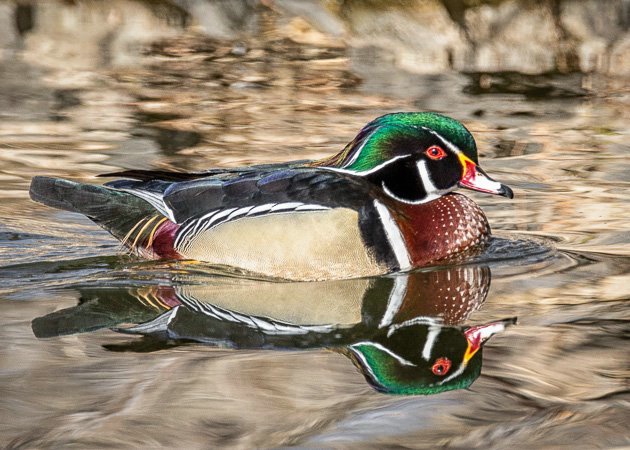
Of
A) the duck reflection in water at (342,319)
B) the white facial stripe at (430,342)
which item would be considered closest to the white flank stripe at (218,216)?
the duck reflection in water at (342,319)

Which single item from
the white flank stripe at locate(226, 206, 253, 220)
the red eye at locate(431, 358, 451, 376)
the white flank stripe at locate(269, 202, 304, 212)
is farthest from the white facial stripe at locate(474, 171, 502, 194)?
the red eye at locate(431, 358, 451, 376)

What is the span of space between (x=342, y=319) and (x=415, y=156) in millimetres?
1266

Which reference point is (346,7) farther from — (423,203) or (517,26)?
(423,203)

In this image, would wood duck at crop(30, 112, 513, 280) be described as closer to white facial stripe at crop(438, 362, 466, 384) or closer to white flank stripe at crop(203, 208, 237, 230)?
white flank stripe at crop(203, 208, 237, 230)

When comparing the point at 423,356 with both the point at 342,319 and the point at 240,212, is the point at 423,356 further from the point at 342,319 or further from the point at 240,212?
the point at 240,212

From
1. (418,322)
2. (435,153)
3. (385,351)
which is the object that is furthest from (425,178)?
(385,351)

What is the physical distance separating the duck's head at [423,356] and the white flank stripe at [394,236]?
85 centimetres

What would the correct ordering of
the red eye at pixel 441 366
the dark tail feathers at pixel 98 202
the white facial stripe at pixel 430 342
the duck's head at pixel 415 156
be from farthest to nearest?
the dark tail feathers at pixel 98 202
the duck's head at pixel 415 156
the white facial stripe at pixel 430 342
the red eye at pixel 441 366

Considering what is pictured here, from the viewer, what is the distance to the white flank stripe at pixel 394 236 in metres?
6.09

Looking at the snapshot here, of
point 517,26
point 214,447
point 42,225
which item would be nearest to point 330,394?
point 214,447

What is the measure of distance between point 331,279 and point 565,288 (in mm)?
1156

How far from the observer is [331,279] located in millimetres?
6016

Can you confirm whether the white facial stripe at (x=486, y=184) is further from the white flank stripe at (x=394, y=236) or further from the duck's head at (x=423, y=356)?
the duck's head at (x=423, y=356)

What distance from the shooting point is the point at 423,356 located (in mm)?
4789
